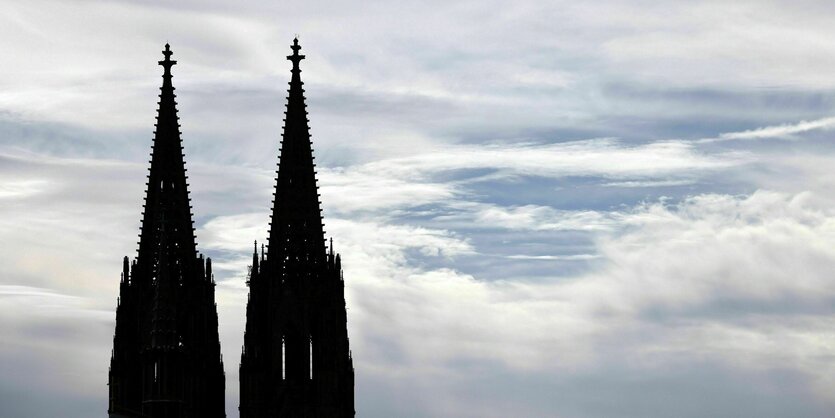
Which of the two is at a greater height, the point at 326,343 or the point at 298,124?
Answer: the point at 298,124

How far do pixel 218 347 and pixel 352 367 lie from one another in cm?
664

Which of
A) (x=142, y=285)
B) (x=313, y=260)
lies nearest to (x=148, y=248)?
(x=142, y=285)

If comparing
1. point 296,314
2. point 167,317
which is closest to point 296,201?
point 296,314

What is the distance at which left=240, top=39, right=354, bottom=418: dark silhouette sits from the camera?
99.9 meters

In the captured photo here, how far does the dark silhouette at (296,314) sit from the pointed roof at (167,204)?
363cm

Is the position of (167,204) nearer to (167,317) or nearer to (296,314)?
(167,317)

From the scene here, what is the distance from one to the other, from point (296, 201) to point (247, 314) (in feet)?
20.6

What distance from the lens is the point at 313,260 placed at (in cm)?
10275

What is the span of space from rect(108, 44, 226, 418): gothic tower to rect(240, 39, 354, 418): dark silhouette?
2.27m

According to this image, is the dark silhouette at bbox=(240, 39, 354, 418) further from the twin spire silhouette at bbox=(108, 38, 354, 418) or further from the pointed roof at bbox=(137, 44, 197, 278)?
the pointed roof at bbox=(137, 44, 197, 278)

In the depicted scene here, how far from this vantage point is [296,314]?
101m

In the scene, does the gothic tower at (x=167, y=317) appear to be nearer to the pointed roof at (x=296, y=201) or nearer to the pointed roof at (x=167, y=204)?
the pointed roof at (x=167, y=204)

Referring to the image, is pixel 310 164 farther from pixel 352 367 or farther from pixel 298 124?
pixel 352 367

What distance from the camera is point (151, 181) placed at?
10394cm
